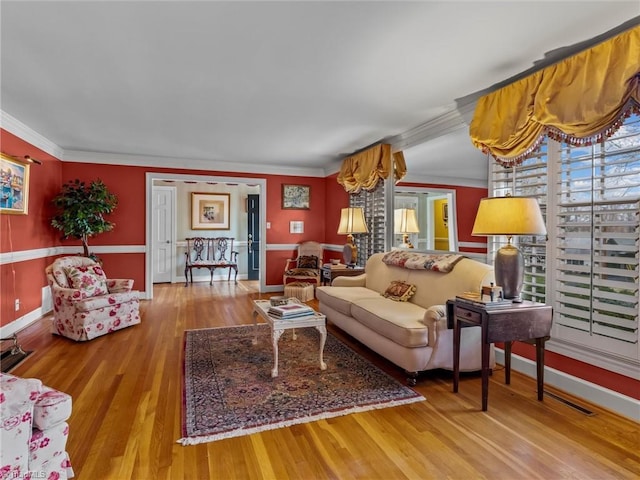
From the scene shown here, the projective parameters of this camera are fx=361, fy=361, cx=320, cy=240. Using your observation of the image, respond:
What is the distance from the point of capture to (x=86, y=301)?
3.74m

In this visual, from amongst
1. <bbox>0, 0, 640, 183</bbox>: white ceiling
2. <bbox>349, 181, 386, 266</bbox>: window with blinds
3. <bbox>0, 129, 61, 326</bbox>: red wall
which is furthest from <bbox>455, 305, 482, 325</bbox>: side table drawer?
<bbox>0, 129, 61, 326</bbox>: red wall

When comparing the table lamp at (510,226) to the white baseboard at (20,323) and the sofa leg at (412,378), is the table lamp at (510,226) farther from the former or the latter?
the white baseboard at (20,323)

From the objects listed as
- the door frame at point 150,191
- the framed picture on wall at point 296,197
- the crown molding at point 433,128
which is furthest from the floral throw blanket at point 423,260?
the door frame at point 150,191

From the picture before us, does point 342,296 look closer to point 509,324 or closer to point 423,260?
point 423,260

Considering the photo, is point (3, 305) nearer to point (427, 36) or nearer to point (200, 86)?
point (200, 86)

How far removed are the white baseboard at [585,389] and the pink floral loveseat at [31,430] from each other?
301 centimetres

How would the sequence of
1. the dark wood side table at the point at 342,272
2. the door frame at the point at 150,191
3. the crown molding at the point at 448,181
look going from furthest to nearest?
1. the door frame at the point at 150,191
2. the dark wood side table at the point at 342,272
3. the crown molding at the point at 448,181

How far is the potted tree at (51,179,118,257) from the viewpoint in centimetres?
491

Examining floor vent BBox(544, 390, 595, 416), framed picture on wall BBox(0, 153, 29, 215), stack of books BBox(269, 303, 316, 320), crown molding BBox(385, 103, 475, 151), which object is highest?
crown molding BBox(385, 103, 475, 151)

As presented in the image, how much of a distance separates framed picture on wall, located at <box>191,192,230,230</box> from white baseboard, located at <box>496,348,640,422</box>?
6.61 metres

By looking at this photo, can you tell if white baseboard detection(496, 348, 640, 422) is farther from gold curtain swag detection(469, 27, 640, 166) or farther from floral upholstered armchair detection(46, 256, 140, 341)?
floral upholstered armchair detection(46, 256, 140, 341)

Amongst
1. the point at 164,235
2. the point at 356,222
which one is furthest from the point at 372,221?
the point at 164,235

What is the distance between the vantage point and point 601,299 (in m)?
2.34

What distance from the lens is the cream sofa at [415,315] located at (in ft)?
8.75
